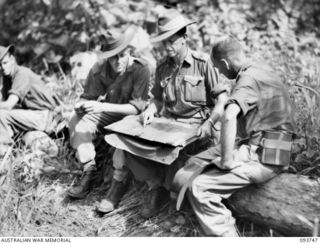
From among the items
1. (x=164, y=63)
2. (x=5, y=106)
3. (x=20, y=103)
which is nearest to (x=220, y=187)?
(x=164, y=63)

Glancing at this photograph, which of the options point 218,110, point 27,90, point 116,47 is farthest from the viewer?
point 27,90

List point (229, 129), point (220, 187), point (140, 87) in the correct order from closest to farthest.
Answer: point (229, 129), point (220, 187), point (140, 87)

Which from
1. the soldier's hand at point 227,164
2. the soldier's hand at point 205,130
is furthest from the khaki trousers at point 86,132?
the soldier's hand at point 227,164

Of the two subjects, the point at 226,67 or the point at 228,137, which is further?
the point at 226,67

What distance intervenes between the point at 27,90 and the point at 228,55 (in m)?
2.89

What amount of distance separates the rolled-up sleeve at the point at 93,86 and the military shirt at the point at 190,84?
856 mm

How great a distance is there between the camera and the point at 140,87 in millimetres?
5020

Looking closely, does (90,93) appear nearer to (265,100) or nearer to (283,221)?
(265,100)

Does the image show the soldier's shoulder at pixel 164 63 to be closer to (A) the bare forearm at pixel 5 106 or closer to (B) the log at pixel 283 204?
(B) the log at pixel 283 204

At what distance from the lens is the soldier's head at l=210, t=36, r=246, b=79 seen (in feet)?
12.7

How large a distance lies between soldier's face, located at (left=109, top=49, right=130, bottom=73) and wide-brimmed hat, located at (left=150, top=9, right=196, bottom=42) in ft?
1.99

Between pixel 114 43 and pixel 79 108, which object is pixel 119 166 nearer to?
pixel 79 108

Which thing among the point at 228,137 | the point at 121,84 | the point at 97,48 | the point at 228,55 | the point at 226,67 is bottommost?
the point at 228,137

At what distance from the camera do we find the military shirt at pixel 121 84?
502cm
